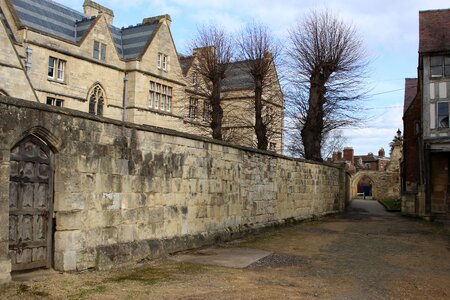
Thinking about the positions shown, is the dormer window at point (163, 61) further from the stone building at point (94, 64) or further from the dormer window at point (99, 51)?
the dormer window at point (99, 51)

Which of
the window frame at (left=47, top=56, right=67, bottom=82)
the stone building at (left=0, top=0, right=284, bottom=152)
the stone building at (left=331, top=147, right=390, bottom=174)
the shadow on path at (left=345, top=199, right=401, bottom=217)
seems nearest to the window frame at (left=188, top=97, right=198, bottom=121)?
the stone building at (left=0, top=0, right=284, bottom=152)

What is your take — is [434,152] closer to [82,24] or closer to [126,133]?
[126,133]

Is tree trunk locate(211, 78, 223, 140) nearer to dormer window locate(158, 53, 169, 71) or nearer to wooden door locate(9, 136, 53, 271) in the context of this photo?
dormer window locate(158, 53, 169, 71)

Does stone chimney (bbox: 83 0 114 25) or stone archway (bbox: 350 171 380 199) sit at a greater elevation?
stone chimney (bbox: 83 0 114 25)

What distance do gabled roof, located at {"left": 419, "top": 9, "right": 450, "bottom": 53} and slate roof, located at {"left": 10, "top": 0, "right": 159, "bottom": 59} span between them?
62.1 feet

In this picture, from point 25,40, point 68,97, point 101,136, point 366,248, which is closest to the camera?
point 101,136

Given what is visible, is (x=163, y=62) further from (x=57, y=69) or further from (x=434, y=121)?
(x=434, y=121)

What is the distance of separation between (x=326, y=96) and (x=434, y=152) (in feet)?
19.6

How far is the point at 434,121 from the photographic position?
22172 millimetres

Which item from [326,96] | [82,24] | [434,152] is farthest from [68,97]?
[434,152]

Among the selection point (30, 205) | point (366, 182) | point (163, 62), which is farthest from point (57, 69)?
point (366, 182)

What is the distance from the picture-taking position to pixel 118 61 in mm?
32188

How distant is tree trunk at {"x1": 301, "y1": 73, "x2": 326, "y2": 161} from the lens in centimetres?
2230

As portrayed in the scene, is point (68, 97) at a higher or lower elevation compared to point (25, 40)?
lower
